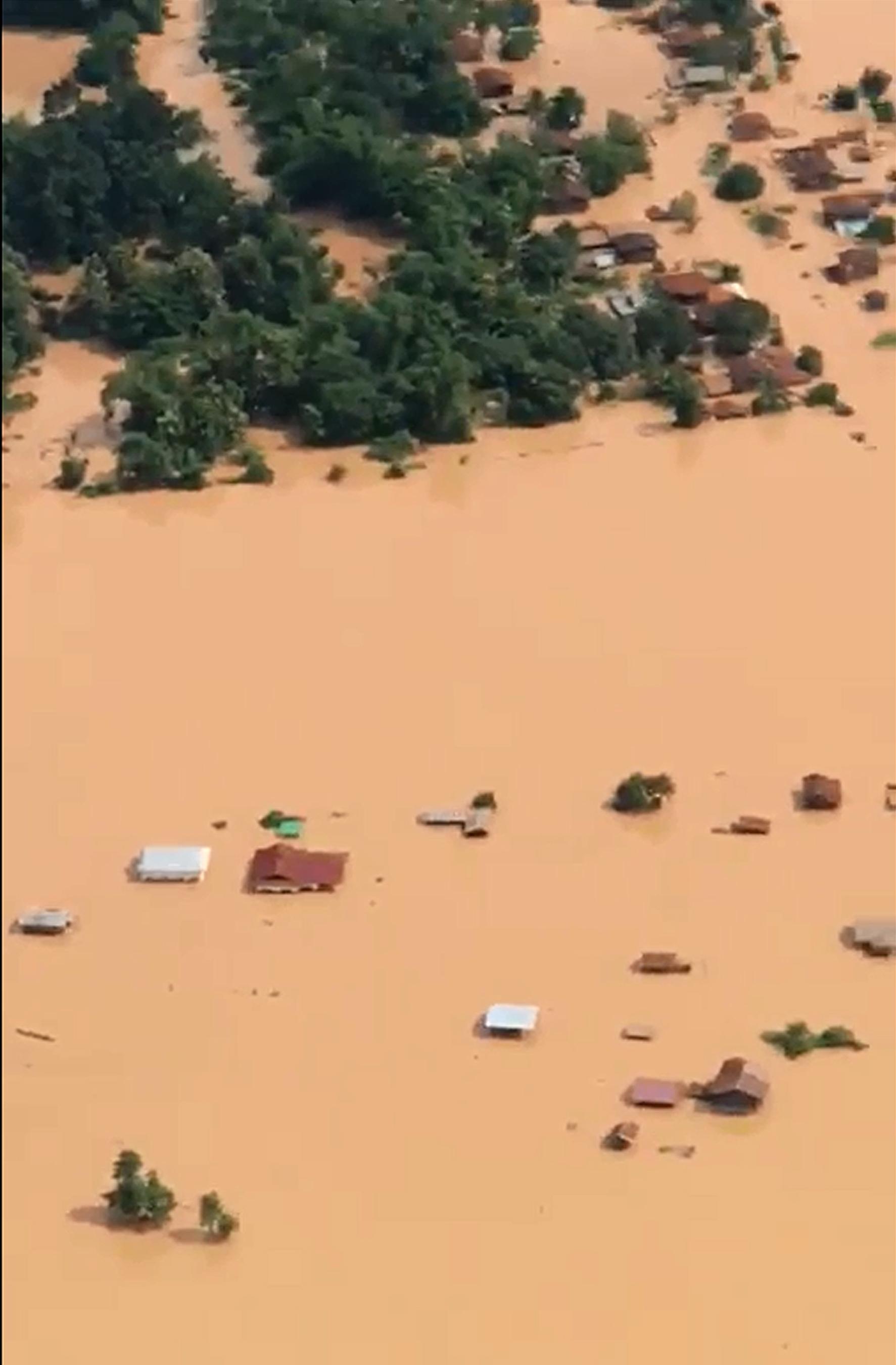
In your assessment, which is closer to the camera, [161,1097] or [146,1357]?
[146,1357]

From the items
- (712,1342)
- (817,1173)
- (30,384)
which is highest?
(30,384)

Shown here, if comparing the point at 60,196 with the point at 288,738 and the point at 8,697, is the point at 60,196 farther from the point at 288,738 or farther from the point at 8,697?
the point at 8,697

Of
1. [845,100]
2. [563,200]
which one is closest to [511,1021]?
[563,200]

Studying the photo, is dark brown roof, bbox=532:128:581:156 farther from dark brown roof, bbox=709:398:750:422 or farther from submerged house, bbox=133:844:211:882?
submerged house, bbox=133:844:211:882

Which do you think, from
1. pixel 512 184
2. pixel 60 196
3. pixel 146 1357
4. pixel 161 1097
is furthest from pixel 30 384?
pixel 146 1357

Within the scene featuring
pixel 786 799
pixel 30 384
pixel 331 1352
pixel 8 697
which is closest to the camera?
pixel 8 697

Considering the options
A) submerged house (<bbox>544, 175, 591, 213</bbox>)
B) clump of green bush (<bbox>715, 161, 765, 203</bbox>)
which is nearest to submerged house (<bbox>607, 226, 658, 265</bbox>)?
submerged house (<bbox>544, 175, 591, 213</bbox>)

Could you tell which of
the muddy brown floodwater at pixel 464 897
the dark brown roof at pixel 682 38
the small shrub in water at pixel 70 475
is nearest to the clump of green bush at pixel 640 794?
the muddy brown floodwater at pixel 464 897
